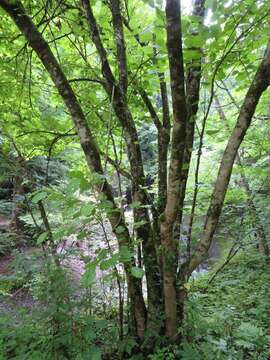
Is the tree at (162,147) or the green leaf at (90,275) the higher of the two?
the tree at (162,147)

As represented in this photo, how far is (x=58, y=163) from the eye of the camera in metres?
8.52

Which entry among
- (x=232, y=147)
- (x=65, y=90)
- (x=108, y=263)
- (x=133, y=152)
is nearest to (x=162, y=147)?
(x=133, y=152)

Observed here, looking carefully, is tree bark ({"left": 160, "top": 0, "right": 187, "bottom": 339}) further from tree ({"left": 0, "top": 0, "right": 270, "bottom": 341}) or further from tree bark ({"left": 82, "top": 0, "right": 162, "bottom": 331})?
tree bark ({"left": 82, "top": 0, "right": 162, "bottom": 331})

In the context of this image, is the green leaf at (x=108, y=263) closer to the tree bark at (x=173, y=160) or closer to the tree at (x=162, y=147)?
the tree at (x=162, y=147)

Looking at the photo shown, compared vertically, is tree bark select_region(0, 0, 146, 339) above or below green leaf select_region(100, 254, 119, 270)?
above

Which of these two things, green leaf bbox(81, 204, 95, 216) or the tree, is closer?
green leaf bbox(81, 204, 95, 216)

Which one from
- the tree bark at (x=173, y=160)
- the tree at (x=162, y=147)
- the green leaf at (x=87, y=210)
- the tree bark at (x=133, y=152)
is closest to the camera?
the green leaf at (x=87, y=210)

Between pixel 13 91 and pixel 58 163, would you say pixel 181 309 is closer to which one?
pixel 13 91

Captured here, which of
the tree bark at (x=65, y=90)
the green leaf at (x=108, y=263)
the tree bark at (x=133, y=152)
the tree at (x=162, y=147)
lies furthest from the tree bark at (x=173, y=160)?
the green leaf at (x=108, y=263)

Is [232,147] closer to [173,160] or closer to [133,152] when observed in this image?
[173,160]

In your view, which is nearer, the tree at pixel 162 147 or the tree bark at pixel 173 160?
the tree bark at pixel 173 160

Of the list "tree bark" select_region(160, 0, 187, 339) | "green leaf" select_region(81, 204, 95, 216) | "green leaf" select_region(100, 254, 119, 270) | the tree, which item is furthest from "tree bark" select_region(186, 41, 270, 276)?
"green leaf" select_region(81, 204, 95, 216)

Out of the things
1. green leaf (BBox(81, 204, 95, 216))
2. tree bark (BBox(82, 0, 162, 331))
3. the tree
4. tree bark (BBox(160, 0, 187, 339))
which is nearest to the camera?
green leaf (BBox(81, 204, 95, 216))

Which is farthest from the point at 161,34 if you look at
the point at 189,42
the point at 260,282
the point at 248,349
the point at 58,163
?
the point at 58,163
